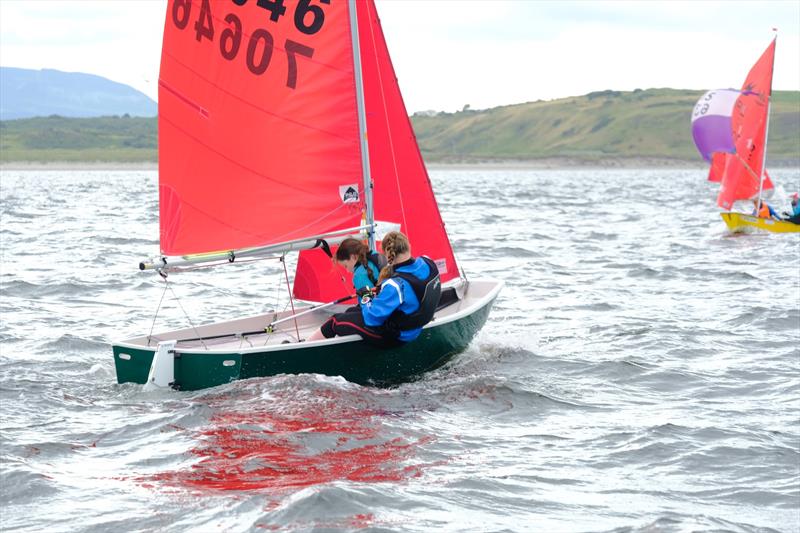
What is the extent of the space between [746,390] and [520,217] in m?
30.4

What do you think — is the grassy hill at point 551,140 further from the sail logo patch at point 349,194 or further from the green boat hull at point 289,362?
the green boat hull at point 289,362

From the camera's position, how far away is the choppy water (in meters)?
6.97

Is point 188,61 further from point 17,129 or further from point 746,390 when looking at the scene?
point 17,129

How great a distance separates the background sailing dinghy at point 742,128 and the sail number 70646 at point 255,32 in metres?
23.8

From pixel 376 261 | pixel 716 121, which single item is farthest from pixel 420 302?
pixel 716 121

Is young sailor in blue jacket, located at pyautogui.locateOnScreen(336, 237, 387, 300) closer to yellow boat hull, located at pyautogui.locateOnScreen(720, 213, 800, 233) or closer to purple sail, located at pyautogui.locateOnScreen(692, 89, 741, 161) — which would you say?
yellow boat hull, located at pyautogui.locateOnScreen(720, 213, 800, 233)

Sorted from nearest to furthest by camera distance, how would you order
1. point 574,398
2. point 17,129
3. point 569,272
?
point 574,398 → point 569,272 → point 17,129

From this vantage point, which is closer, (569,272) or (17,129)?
(569,272)

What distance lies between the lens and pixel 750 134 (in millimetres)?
32844

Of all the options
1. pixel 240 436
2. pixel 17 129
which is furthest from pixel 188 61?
pixel 17 129

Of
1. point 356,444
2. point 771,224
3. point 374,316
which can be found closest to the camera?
point 356,444

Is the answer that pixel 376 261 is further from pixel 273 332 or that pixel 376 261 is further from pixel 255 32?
pixel 255 32

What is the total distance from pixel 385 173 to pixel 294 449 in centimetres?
467

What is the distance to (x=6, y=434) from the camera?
8797mm
